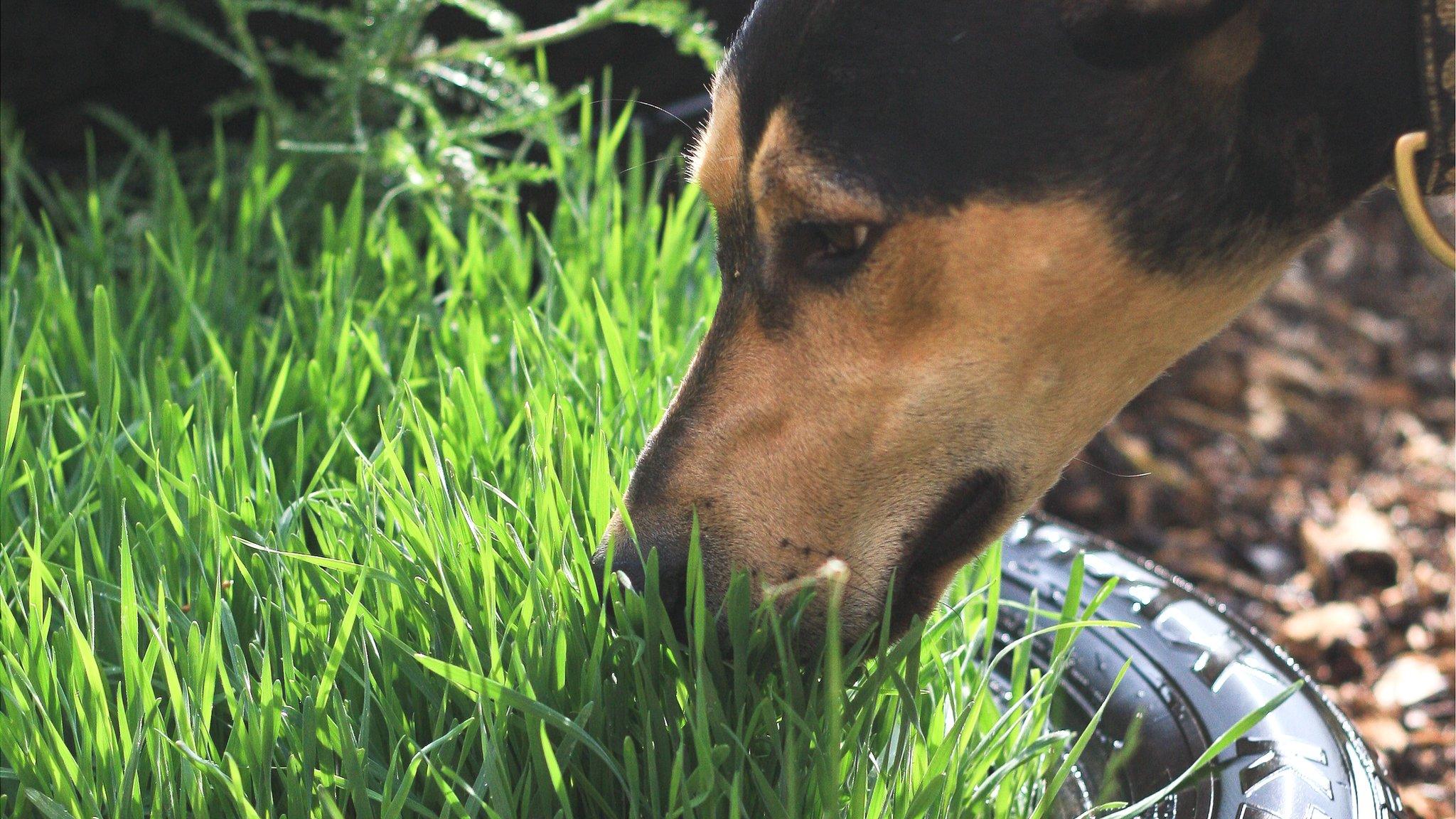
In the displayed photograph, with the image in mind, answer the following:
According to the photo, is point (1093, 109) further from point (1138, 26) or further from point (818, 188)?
point (818, 188)

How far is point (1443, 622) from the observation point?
288 cm

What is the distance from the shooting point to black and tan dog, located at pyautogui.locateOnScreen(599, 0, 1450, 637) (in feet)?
4.77

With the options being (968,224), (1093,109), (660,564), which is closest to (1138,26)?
(1093,109)

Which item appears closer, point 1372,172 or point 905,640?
point 905,640

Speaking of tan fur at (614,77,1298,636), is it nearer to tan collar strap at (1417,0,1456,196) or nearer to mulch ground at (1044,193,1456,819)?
tan collar strap at (1417,0,1456,196)

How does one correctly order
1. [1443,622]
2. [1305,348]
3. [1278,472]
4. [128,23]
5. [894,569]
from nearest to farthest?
[894,569], [1443,622], [128,23], [1278,472], [1305,348]

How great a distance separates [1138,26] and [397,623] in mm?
1012

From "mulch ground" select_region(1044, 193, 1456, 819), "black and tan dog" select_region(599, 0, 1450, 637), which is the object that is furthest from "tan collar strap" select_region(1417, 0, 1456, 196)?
"mulch ground" select_region(1044, 193, 1456, 819)

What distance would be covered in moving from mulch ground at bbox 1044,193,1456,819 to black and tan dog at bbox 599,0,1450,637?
0.83 metres

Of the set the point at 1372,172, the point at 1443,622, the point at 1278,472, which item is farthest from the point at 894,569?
the point at 1278,472

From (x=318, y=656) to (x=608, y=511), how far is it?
38cm

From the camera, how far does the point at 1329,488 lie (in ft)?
11.3

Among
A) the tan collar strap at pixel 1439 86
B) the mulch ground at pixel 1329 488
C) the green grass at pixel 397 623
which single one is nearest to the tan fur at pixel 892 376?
the green grass at pixel 397 623

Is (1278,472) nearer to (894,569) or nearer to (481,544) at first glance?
(894,569)
